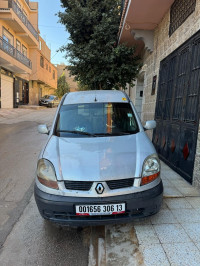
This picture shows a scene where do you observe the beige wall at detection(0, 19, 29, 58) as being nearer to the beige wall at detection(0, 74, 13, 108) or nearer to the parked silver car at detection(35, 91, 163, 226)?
the beige wall at detection(0, 74, 13, 108)

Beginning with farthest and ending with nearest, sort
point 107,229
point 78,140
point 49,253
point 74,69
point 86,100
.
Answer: point 74,69 < point 86,100 < point 78,140 < point 107,229 < point 49,253

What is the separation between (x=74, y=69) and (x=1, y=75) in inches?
486

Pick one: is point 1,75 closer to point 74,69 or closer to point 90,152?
point 74,69


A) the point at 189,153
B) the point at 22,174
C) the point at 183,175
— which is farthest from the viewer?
the point at 22,174

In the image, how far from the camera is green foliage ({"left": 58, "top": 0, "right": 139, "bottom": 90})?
8477 mm

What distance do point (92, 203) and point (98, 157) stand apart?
533mm

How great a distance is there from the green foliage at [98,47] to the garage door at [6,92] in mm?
12258

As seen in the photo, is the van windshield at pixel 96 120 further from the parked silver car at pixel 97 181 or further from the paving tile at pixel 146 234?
the paving tile at pixel 146 234

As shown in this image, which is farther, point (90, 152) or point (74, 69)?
point (74, 69)

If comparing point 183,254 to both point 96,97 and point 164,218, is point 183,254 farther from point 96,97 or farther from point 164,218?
point 96,97

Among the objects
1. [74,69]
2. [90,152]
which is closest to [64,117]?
[90,152]

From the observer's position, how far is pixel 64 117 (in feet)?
11.5

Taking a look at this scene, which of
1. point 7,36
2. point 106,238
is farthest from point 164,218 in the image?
point 7,36

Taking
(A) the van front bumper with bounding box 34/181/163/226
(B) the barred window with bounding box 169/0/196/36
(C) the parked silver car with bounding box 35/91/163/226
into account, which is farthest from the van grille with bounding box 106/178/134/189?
(B) the barred window with bounding box 169/0/196/36
